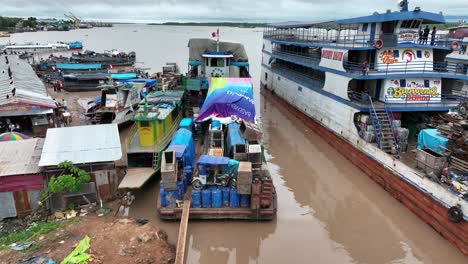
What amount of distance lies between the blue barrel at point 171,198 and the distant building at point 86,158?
2562 millimetres

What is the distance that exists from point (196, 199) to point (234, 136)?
387 centimetres

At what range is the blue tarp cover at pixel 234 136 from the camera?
1397 centimetres

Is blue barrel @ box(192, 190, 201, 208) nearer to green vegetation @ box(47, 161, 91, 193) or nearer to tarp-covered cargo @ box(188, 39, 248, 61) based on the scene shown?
green vegetation @ box(47, 161, 91, 193)

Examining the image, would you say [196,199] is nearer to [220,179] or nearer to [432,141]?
[220,179]

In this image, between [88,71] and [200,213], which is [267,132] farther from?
[88,71]

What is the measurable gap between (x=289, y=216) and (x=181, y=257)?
17.4 ft

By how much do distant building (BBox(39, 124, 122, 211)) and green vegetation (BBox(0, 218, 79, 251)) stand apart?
3.56 ft

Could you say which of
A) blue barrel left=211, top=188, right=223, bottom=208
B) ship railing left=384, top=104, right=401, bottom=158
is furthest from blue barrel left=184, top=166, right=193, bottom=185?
ship railing left=384, top=104, right=401, bottom=158

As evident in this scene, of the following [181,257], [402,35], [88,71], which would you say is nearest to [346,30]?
[402,35]

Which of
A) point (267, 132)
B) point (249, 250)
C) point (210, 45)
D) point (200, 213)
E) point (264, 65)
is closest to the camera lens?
point (249, 250)

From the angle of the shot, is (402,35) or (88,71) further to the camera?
(88,71)

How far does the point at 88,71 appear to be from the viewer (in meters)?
41.3

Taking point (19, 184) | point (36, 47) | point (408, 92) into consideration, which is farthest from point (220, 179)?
point (36, 47)

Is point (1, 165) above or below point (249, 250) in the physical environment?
above
